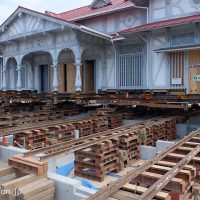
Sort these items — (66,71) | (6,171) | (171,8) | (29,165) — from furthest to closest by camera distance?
(66,71), (171,8), (6,171), (29,165)

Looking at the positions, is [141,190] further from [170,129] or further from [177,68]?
[177,68]

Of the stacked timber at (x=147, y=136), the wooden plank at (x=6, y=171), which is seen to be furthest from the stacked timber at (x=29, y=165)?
the stacked timber at (x=147, y=136)

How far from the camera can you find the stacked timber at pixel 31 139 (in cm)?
975

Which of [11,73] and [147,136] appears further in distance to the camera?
[11,73]

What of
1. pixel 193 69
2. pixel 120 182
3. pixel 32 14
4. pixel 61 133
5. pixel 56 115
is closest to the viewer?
pixel 120 182

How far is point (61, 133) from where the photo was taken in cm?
1109

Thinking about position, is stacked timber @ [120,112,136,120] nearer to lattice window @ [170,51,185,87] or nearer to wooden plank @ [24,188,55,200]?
lattice window @ [170,51,185,87]

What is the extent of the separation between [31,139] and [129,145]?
12.1 ft

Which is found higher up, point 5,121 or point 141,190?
point 5,121

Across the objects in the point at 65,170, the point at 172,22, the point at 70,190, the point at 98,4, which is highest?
the point at 98,4

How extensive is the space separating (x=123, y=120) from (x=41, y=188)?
9.36 metres

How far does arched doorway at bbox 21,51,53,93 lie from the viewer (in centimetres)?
2602

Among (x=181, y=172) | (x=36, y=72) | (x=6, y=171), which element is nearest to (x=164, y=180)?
(x=181, y=172)

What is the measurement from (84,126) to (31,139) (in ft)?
9.92
